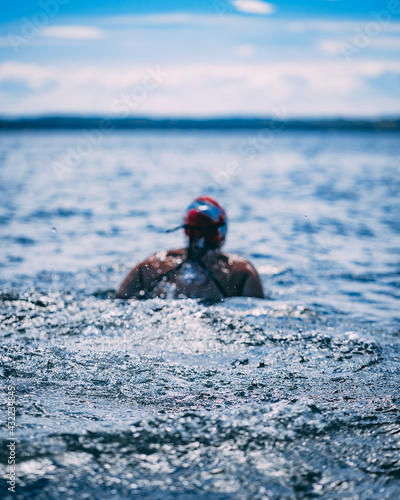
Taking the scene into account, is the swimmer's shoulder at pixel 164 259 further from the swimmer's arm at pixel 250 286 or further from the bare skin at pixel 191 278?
the swimmer's arm at pixel 250 286

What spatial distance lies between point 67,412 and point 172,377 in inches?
32.8

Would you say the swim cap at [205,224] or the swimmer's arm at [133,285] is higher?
the swim cap at [205,224]

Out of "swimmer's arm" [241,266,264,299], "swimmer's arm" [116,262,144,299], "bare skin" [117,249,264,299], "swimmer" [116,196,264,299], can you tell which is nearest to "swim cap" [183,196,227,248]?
"swimmer" [116,196,264,299]

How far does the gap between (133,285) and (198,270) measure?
720 mm

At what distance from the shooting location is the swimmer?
5328 millimetres

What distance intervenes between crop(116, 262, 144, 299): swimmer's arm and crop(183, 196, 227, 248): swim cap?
64cm

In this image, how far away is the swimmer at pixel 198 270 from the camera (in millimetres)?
5328

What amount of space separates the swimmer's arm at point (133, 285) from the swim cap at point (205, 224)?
64 centimetres

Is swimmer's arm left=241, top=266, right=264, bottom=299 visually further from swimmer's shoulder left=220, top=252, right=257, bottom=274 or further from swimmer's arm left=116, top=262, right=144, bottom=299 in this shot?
swimmer's arm left=116, top=262, right=144, bottom=299

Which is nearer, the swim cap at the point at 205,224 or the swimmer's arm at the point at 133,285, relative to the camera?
the swim cap at the point at 205,224

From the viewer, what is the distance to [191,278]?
5.31 meters

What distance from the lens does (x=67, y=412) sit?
297cm

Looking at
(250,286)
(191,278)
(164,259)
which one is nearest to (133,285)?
(164,259)

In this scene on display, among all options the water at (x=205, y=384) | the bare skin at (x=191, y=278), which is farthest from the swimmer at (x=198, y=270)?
the water at (x=205, y=384)
